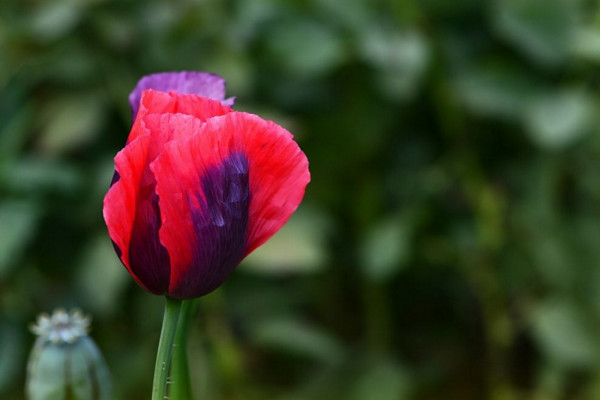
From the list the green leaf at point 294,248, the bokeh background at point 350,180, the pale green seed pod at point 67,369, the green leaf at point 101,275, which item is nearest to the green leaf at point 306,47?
the bokeh background at point 350,180

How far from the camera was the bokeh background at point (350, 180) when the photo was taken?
0.92m

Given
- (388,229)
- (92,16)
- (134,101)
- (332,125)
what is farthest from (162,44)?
(134,101)

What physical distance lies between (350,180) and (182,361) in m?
0.80

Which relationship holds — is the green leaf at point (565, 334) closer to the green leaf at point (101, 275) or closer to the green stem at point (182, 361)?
the green leaf at point (101, 275)

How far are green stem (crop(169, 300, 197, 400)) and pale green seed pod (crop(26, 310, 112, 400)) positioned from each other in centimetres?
6

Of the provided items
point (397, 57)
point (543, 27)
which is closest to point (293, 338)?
point (397, 57)

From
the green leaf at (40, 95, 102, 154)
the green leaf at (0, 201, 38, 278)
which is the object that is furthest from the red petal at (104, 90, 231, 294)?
the green leaf at (40, 95, 102, 154)

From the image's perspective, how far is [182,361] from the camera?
28 centimetres

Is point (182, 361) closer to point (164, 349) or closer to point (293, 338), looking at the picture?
point (164, 349)

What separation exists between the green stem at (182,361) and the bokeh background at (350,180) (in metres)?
0.59

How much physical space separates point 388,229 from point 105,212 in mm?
719

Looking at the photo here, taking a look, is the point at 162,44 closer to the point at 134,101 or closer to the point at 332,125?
the point at 332,125

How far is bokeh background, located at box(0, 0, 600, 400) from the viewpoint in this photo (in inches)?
36.3

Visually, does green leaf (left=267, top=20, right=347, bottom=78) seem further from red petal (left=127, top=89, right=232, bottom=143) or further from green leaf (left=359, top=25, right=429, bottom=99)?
red petal (left=127, top=89, right=232, bottom=143)
